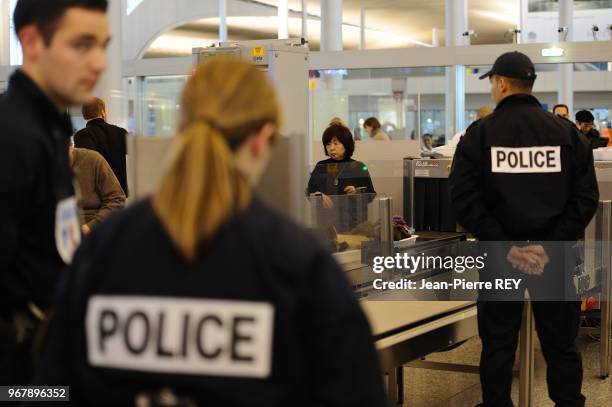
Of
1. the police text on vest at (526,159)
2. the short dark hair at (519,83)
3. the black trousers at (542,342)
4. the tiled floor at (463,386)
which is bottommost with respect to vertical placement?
the tiled floor at (463,386)

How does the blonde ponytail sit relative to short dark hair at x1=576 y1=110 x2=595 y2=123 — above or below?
below

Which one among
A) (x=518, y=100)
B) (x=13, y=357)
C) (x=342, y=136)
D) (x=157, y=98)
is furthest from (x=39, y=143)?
(x=157, y=98)

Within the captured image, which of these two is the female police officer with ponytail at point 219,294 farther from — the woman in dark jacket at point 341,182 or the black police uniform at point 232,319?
the woman in dark jacket at point 341,182

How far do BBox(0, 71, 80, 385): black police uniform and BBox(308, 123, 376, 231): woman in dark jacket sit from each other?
2406mm

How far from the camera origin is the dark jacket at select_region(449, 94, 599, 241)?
374cm

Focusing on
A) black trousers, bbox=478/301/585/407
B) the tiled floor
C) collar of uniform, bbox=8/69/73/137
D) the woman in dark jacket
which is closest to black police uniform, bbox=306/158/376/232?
the woman in dark jacket

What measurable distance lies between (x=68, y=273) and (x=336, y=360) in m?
0.43

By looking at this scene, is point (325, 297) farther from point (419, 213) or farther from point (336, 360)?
point (419, 213)

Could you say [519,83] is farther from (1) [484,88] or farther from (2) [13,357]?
(1) [484,88]

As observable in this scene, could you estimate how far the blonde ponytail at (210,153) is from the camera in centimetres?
133

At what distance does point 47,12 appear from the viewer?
1.82 metres

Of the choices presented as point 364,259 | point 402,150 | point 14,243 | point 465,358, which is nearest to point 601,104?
point 402,150

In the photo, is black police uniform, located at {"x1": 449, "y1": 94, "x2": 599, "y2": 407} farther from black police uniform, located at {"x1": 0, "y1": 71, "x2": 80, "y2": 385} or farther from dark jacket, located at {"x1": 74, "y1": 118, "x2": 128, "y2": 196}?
dark jacket, located at {"x1": 74, "y1": 118, "x2": 128, "y2": 196}

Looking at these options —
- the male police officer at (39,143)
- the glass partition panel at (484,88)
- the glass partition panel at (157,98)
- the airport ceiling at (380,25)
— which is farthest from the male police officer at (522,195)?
the airport ceiling at (380,25)
